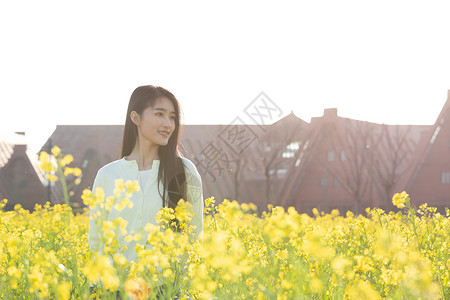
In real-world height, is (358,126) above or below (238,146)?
above

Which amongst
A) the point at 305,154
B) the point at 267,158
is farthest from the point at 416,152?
the point at 267,158

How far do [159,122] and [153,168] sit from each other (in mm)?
356

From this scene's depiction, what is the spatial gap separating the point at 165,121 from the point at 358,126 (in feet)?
64.8

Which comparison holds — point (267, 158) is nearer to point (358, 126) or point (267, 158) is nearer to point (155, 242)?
point (358, 126)

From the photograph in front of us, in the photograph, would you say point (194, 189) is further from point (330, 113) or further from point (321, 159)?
point (321, 159)

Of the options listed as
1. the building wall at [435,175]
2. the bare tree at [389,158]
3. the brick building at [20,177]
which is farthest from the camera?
the brick building at [20,177]

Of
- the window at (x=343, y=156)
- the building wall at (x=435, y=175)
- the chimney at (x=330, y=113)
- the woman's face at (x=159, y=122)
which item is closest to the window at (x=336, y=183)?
the window at (x=343, y=156)

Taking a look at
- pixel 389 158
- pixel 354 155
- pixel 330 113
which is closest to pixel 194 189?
pixel 354 155

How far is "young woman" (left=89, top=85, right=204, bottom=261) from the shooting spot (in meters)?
3.66

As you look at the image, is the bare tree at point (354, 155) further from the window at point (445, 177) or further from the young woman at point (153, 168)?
the young woman at point (153, 168)

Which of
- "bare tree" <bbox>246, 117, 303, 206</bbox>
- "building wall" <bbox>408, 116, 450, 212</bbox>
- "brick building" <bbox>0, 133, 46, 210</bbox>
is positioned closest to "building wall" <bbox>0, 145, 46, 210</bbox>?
"brick building" <bbox>0, 133, 46, 210</bbox>

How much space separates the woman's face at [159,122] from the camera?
145 inches

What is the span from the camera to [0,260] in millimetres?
3281

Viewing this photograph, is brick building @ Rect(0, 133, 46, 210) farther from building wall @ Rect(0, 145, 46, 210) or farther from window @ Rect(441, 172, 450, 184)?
window @ Rect(441, 172, 450, 184)
